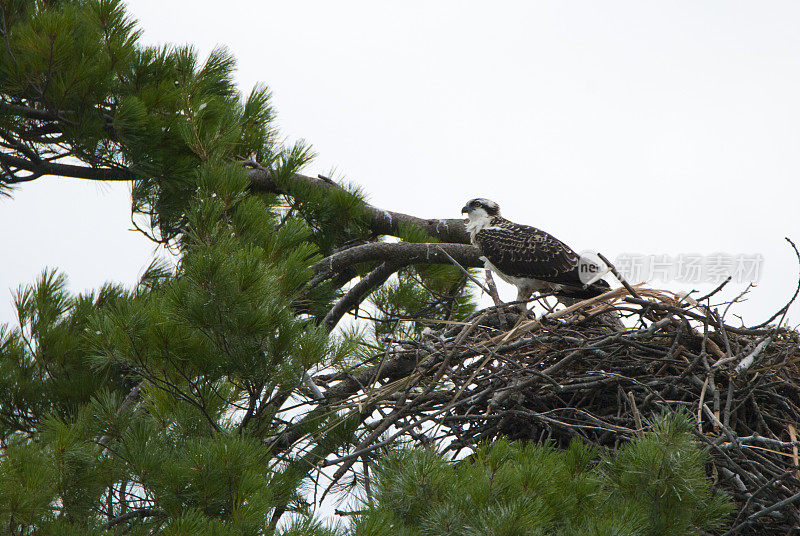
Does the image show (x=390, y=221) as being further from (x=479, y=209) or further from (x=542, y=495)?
(x=542, y=495)

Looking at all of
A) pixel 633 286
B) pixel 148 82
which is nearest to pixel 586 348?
pixel 633 286

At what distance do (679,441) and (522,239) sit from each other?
3.11 metres

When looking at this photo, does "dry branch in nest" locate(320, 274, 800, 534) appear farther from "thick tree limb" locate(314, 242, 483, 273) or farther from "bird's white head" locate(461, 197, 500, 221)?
"bird's white head" locate(461, 197, 500, 221)

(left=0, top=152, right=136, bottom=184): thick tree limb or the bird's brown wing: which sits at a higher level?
(left=0, top=152, right=136, bottom=184): thick tree limb

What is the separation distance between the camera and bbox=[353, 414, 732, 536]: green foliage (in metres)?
2.56

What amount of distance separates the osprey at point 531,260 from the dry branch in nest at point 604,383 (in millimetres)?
1038

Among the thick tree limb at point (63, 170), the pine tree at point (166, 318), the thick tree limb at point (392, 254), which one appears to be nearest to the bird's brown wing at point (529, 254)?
the thick tree limb at point (392, 254)

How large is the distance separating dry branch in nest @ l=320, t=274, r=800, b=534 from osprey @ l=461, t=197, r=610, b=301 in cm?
104

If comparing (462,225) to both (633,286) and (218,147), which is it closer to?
(633,286)

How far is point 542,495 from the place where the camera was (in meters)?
2.75

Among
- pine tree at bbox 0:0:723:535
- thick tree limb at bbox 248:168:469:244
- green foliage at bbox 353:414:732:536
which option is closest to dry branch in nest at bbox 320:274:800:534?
pine tree at bbox 0:0:723:535

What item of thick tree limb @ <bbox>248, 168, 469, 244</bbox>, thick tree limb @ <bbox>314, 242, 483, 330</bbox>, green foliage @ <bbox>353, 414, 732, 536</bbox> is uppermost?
thick tree limb @ <bbox>248, 168, 469, 244</bbox>

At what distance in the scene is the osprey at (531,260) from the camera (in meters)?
5.49

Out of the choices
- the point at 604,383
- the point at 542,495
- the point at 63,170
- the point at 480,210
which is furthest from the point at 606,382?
the point at 63,170
